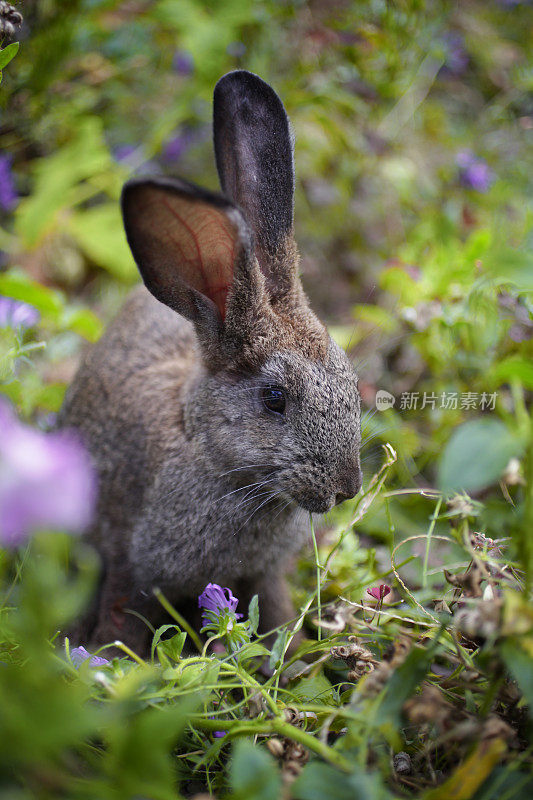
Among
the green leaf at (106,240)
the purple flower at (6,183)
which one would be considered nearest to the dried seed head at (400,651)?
the green leaf at (106,240)

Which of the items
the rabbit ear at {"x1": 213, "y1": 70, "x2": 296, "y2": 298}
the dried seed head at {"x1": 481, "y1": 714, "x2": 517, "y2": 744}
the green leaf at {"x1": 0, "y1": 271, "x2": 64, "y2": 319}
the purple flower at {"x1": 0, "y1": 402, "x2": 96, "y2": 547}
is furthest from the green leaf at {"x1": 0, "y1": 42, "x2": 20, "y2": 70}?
the dried seed head at {"x1": 481, "y1": 714, "x2": 517, "y2": 744}

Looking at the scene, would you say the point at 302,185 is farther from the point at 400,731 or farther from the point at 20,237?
the point at 400,731

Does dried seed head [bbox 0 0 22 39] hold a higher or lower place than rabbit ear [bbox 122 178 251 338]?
higher

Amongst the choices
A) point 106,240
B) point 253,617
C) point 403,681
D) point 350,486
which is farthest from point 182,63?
point 403,681

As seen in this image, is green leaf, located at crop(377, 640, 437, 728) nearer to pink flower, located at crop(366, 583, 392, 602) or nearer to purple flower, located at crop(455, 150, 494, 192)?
pink flower, located at crop(366, 583, 392, 602)

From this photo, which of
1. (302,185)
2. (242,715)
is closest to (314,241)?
(302,185)

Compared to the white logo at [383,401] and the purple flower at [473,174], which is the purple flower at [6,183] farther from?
the purple flower at [473,174]

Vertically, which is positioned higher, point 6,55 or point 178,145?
point 6,55

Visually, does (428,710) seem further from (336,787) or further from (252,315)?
(252,315)
